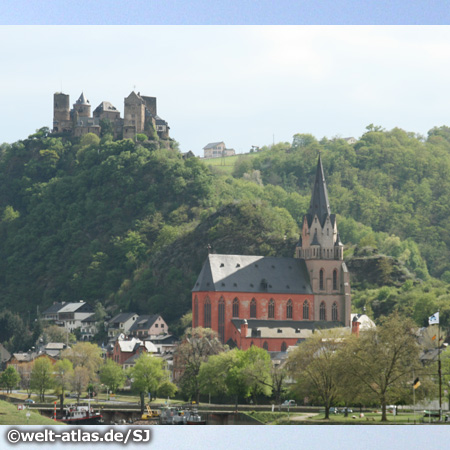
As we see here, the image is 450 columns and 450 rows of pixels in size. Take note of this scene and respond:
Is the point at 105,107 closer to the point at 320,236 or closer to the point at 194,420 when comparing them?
the point at 320,236

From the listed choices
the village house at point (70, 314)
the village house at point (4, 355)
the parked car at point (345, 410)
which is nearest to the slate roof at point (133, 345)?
the village house at point (4, 355)

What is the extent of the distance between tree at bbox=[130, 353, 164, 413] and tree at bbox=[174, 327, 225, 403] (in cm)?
178

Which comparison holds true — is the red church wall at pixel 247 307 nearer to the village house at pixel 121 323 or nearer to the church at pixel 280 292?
the church at pixel 280 292

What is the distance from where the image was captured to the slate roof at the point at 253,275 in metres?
99.2

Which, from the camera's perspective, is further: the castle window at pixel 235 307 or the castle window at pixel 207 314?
the castle window at pixel 235 307

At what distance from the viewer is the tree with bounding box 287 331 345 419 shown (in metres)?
62.5

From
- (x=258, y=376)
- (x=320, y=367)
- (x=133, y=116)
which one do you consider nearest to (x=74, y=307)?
(x=133, y=116)

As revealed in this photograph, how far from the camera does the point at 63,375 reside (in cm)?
8406

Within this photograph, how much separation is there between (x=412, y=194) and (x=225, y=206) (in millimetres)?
47663

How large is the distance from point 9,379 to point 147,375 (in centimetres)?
1679

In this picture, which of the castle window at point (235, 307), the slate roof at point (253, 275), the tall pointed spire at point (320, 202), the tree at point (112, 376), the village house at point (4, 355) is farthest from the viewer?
the village house at point (4, 355)

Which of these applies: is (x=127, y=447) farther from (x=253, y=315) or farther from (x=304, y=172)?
(x=304, y=172)

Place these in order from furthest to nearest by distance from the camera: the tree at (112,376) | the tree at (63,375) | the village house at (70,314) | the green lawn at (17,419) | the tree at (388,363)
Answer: the village house at (70,314) < the tree at (112,376) < the tree at (63,375) < the tree at (388,363) < the green lawn at (17,419)

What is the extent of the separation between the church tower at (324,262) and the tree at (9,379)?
2697 centimetres
